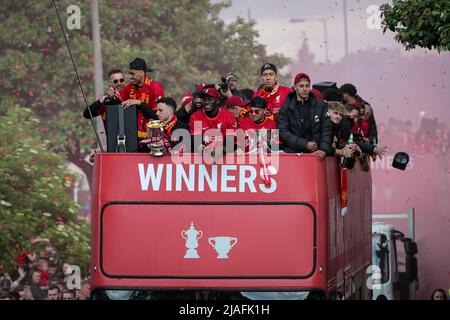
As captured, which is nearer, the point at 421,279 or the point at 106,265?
the point at 106,265

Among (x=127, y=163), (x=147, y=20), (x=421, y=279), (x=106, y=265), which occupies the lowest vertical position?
(x=421, y=279)

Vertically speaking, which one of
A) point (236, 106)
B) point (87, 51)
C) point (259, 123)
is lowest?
point (259, 123)

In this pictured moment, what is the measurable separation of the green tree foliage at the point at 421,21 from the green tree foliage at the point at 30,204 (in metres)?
16.5

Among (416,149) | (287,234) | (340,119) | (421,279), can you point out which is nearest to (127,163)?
(287,234)

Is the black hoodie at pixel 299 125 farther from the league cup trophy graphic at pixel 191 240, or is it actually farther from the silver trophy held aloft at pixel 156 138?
the league cup trophy graphic at pixel 191 240

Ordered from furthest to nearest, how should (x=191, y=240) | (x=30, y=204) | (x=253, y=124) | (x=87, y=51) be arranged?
(x=87, y=51) < (x=30, y=204) < (x=253, y=124) < (x=191, y=240)

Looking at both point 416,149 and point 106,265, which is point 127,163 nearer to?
point 106,265

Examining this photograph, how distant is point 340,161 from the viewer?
17.5m

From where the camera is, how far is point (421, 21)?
762 inches

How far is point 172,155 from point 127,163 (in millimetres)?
474

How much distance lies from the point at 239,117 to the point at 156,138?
6.32 ft

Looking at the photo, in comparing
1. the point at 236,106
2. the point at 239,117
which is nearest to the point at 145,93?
the point at 236,106

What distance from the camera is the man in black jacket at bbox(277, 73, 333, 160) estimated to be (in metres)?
16.5

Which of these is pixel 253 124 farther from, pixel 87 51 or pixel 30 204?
pixel 87 51
